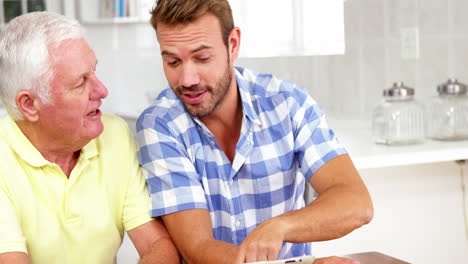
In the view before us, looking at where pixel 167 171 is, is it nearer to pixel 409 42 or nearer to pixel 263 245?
pixel 263 245

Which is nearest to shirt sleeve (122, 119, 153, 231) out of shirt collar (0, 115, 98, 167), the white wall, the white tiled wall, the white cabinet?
shirt collar (0, 115, 98, 167)

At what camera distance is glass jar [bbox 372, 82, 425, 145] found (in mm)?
2674

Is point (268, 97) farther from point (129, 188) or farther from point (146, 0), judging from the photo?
point (146, 0)

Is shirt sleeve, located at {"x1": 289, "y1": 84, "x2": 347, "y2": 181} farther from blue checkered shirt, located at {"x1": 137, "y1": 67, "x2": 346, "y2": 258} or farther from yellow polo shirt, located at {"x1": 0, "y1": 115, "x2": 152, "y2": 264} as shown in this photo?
yellow polo shirt, located at {"x1": 0, "y1": 115, "x2": 152, "y2": 264}

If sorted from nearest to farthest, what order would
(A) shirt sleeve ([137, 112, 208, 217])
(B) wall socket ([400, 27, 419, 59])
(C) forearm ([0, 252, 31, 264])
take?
(C) forearm ([0, 252, 31, 264]) → (A) shirt sleeve ([137, 112, 208, 217]) → (B) wall socket ([400, 27, 419, 59])

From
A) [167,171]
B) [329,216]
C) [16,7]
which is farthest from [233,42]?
[16,7]

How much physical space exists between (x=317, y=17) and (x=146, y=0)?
62.5 inches

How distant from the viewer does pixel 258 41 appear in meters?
3.73

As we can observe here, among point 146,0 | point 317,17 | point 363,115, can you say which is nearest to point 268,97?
point 363,115

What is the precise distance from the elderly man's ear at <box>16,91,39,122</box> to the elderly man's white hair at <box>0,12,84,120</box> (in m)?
0.01

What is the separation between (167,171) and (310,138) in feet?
1.23

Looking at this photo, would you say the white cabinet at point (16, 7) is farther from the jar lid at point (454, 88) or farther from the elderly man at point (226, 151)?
the elderly man at point (226, 151)

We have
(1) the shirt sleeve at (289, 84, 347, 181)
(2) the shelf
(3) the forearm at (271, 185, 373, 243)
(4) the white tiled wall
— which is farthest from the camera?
(2) the shelf

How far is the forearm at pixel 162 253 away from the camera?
166cm
